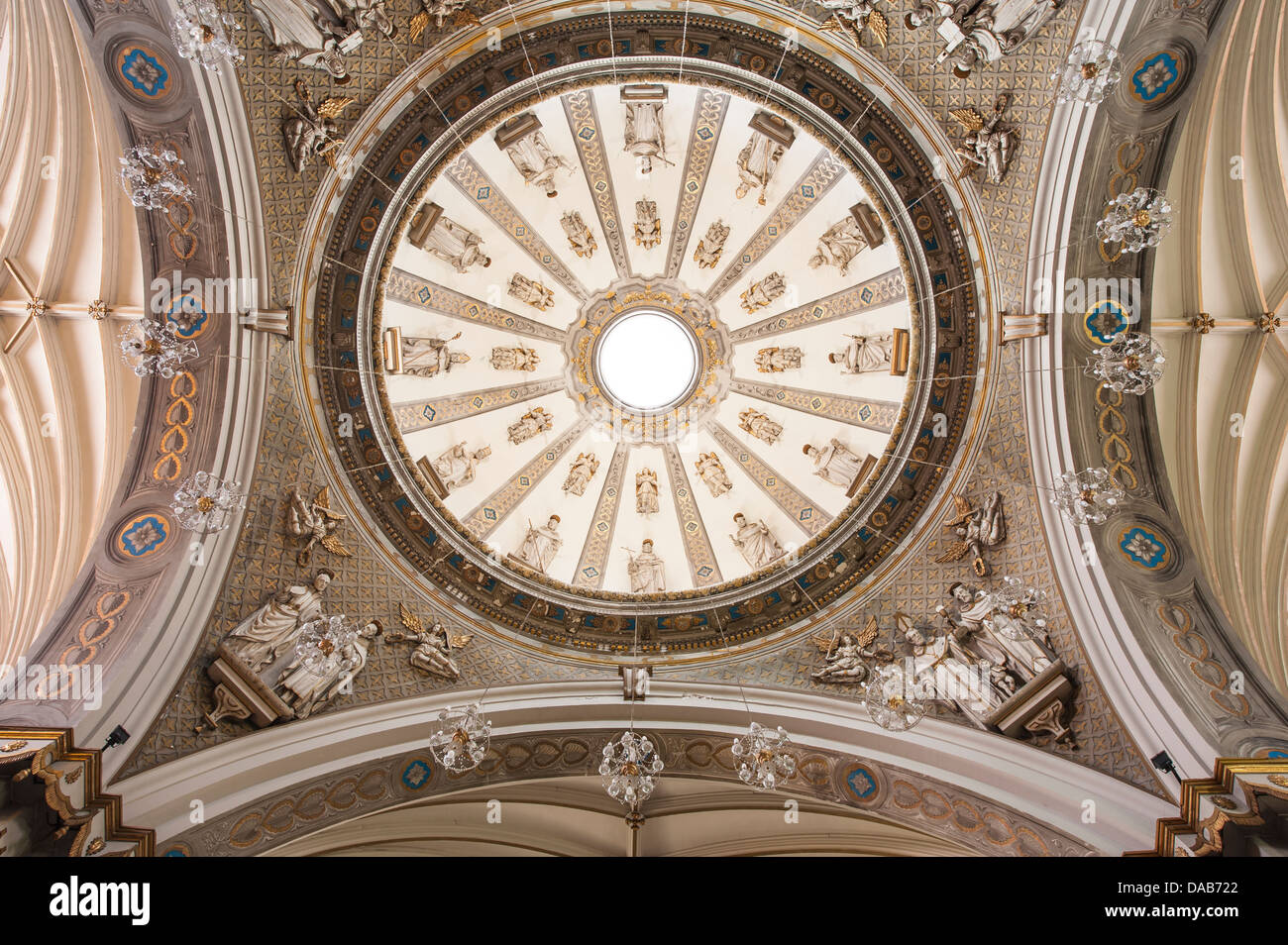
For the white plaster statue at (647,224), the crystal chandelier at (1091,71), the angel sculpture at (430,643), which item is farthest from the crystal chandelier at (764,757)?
the white plaster statue at (647,224)

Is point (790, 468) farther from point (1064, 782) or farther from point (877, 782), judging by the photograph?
point (1064, 782)

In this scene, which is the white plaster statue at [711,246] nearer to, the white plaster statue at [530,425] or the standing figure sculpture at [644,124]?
the standing figure sculpture at [644,124]

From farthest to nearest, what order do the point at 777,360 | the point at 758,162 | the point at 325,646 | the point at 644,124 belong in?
the point at 777,360
the point at 758,162
the point at 644,124
the point at 325,646

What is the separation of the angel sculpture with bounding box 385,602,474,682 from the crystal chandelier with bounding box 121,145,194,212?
608 cm

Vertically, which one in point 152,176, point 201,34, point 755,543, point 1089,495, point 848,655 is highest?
point 201,34

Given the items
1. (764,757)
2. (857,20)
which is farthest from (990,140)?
(764,757)

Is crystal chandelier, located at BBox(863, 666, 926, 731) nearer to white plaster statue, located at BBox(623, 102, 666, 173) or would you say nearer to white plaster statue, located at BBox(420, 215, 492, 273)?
white plaster statue, located at BBox(623, 102, 666, 173)

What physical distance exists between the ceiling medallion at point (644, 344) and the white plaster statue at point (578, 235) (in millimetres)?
40

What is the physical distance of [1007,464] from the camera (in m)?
10.6

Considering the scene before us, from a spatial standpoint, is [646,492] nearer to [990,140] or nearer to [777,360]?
[777,360]

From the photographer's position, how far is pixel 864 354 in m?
13.1

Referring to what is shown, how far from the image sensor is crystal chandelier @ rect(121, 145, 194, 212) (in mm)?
8469

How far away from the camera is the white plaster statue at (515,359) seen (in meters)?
14.4

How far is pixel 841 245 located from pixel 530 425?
21.3 ft
